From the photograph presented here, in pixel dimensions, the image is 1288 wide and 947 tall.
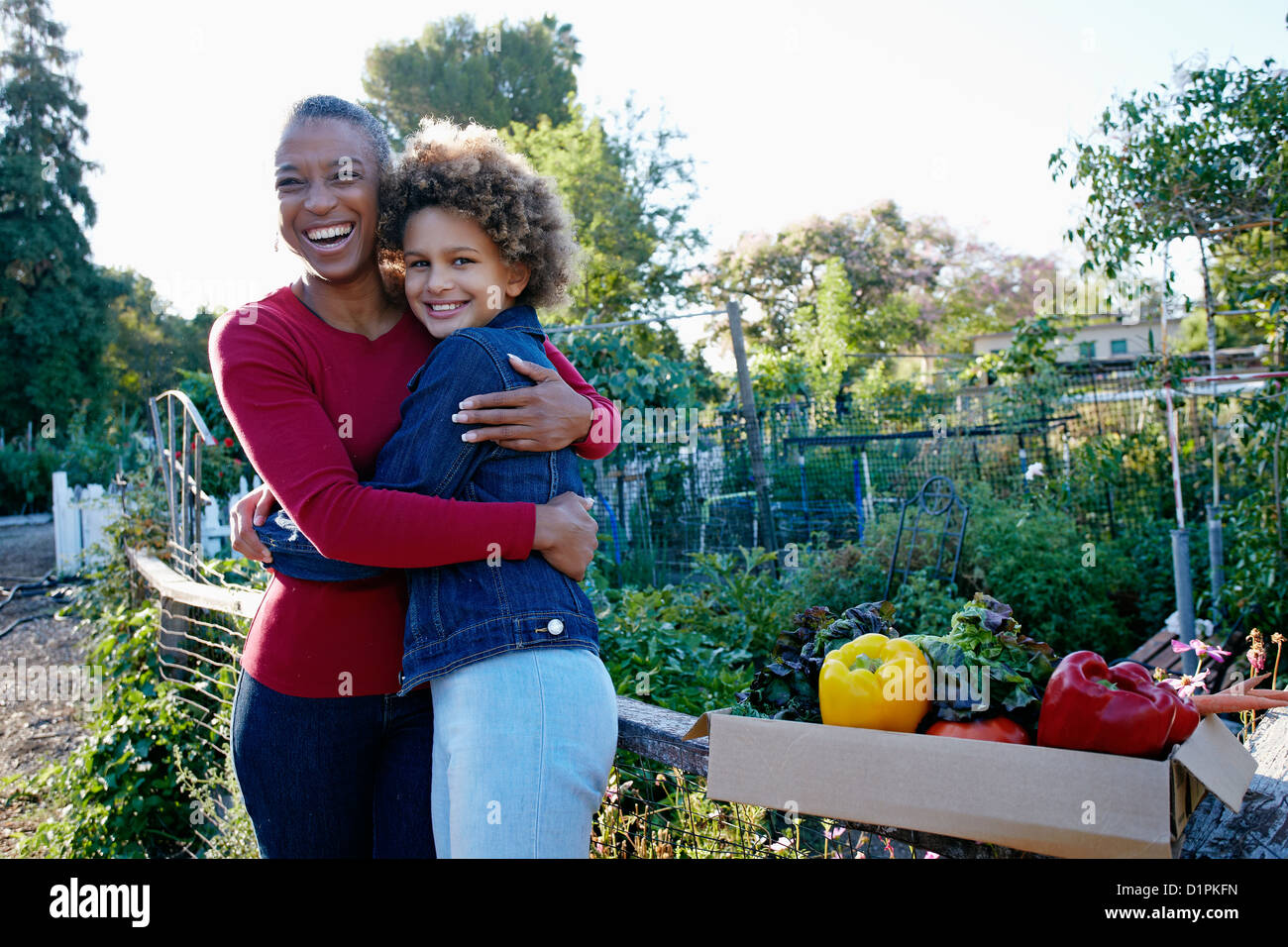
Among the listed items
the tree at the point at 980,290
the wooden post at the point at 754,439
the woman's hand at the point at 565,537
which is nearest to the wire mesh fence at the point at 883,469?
the wooden post at the point at 754,439

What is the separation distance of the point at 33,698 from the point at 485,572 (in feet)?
17.2

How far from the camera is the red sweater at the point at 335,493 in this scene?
127cm

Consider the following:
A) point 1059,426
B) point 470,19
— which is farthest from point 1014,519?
point 470,19

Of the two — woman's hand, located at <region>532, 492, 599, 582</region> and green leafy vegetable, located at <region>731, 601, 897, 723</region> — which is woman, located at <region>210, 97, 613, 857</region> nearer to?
woman's hand, located at <region>532, 492, 599, 582</region>

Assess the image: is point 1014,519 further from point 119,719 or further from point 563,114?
point 563,114

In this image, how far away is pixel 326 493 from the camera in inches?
49.9

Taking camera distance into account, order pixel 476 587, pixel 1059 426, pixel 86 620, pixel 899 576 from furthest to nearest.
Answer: pixel 1059 426 → pixel 899 576 → pixel 86 620 → pixel 476 587

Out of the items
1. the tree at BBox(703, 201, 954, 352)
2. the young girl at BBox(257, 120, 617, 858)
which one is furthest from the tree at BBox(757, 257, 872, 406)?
the young girl at BBox(257, 120, 617, 858)

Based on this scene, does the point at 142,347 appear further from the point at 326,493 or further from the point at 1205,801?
the point at 1205,801

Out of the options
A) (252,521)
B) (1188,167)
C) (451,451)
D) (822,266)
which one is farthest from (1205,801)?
(822,266)

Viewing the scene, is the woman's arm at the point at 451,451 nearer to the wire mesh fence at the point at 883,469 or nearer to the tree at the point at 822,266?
the wire mesh fence at the point at 883,469

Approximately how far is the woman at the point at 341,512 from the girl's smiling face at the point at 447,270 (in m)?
0.09

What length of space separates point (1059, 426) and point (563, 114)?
1790 cm

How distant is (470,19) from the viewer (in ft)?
75.6
